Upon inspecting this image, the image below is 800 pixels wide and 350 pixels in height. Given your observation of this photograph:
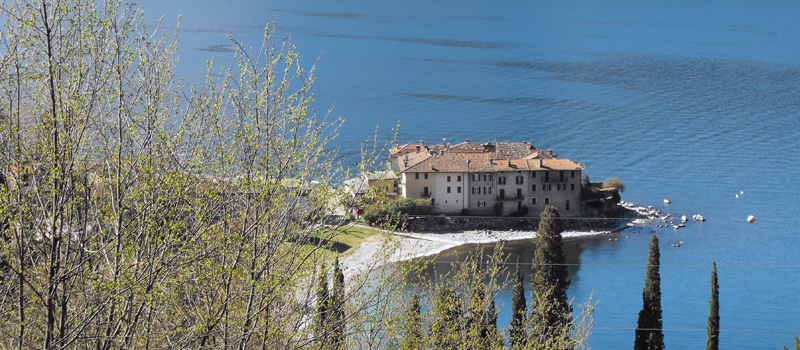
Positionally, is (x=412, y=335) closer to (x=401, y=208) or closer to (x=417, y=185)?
(x=401, y=208)

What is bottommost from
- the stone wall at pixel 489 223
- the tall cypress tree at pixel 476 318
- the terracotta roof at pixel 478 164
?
the stone wall at pixel 489 223

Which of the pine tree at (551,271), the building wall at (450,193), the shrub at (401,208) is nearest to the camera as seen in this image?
the pine tree at (551,271)

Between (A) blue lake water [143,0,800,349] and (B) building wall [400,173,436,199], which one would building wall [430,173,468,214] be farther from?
(A) blue lake water [143,0,800,349]

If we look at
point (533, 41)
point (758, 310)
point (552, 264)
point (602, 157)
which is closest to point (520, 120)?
point (602, 157)

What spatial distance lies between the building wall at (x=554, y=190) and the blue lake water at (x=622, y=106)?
3.25m

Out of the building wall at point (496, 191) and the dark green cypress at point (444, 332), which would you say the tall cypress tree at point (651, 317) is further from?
the building wall at point (496, 191)

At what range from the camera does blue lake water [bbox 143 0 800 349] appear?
987 inches

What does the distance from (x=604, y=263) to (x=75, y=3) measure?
24.0 meters

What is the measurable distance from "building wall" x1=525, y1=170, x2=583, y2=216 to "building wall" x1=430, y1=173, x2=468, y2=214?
275 cm

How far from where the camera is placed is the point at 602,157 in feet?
135

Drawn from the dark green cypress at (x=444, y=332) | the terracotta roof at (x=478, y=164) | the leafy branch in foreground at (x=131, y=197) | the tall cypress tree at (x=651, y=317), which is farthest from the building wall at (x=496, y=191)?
the leafy branch in foreground at (x=131, y=197)

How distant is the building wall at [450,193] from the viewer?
104 ft

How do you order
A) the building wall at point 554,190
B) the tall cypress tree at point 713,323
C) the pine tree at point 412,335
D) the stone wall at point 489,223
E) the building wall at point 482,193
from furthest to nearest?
the building wall at point 554,190
the building wall at point 482,193
the stone wall at point 489,223
the tall cypress tree at point 713,323
the pine tree at point 412,335

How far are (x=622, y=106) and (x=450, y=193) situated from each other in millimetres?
25973
